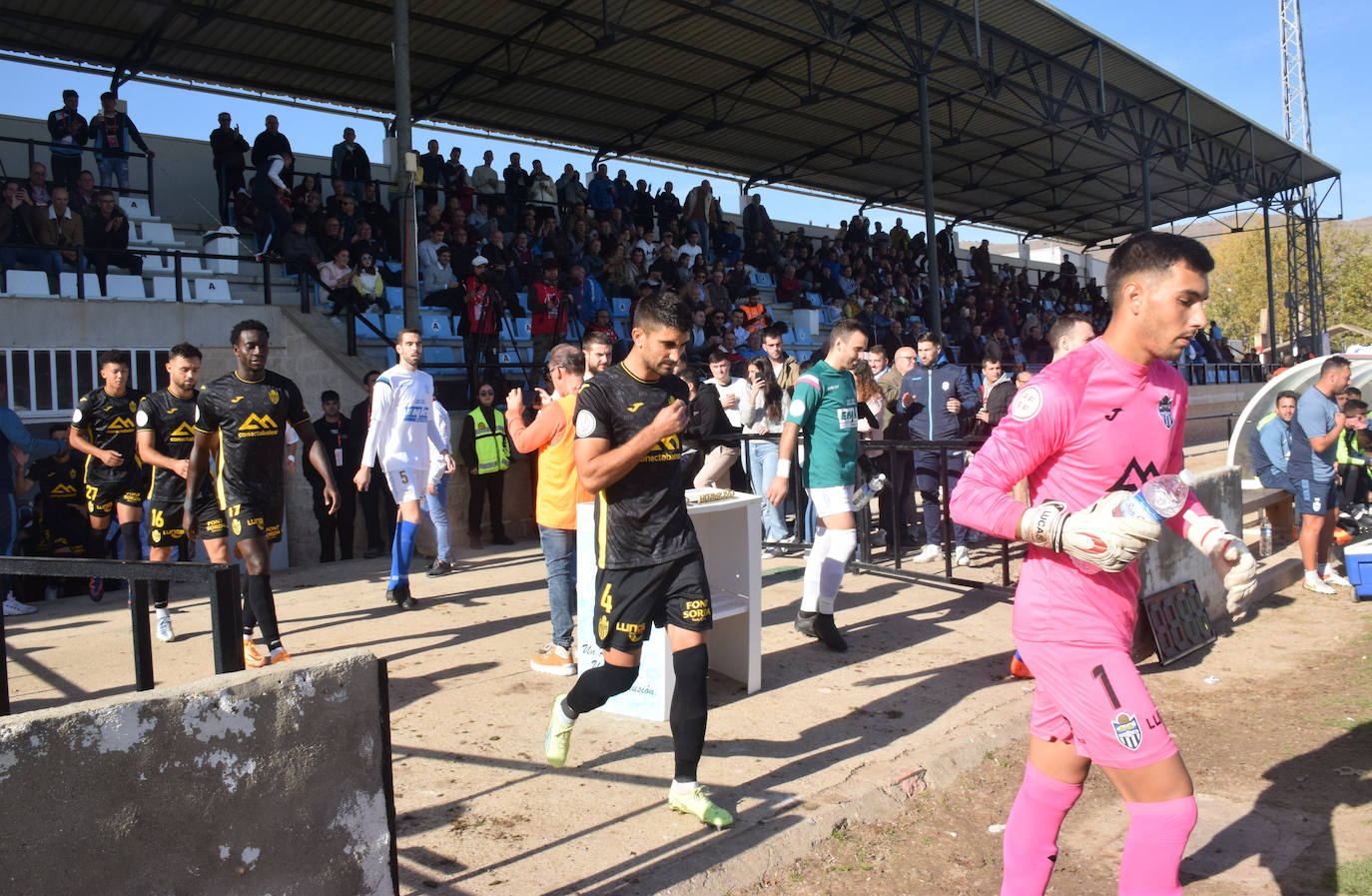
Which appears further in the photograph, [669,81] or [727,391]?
[669,81]

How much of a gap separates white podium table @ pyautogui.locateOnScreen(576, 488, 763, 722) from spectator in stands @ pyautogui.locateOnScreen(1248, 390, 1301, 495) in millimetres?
6214

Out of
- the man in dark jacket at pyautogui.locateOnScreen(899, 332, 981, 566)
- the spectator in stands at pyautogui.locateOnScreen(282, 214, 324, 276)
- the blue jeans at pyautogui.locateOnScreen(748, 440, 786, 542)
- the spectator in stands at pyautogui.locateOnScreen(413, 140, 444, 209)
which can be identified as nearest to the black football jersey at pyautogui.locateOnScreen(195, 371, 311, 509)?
the blue jeans at pyautogui.locateOnScreen(748, 440, 786, 542)

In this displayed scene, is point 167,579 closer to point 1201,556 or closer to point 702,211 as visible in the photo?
point 1201,556

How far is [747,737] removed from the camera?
484 cm

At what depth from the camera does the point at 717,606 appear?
5.32 m

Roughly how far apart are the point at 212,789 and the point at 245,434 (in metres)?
3.80

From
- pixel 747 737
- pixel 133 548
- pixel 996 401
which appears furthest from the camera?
pixel 996 401

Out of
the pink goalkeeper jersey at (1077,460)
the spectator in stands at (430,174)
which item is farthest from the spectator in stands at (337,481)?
the pink goalkeeper jersey at (1077,460)

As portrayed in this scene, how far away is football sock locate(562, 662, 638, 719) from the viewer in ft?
12.8

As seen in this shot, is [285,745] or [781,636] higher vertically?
[285,745]

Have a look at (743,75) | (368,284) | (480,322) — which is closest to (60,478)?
(368,284)

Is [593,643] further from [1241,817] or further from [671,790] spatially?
[1241,817]

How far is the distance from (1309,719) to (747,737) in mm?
3169

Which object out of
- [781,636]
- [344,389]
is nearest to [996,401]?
[781,636]
